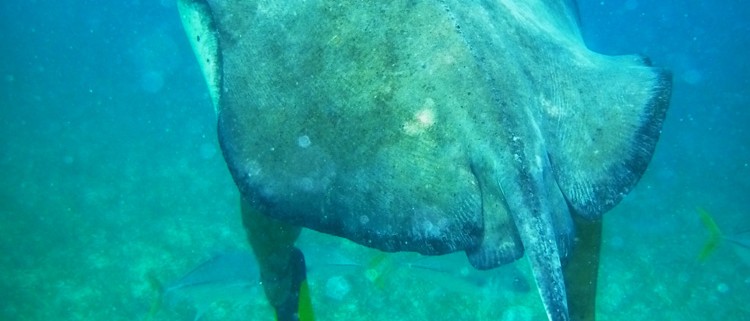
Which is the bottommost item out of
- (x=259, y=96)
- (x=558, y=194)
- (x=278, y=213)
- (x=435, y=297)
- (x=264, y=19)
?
(x=435, y=297)

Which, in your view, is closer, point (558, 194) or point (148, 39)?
point (558, 194)

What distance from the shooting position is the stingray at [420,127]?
2.02 meters

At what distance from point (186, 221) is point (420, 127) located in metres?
10.4

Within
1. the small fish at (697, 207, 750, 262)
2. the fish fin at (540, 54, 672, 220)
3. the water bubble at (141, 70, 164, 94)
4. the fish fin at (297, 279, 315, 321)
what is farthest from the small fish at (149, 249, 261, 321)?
the water bubble at (141, 70, 164, 94)

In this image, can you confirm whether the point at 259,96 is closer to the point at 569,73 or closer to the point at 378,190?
→ the point at 378,190

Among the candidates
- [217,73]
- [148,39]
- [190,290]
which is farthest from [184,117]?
[148,39]

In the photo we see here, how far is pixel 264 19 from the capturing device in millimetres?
2369

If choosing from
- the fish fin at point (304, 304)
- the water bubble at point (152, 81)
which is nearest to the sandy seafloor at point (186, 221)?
the water bubble at point (152, 81)

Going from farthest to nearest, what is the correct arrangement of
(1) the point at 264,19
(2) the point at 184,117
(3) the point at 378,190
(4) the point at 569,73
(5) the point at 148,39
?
(5) the point at 148,39 < (2) the point at 184,117 < (4) the point at 569,73 < (1) the point at 264,19 < (3) the point at 378,190

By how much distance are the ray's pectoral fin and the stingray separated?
0.81m

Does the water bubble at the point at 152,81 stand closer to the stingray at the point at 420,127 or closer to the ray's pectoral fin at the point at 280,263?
Answer: the ray's pectoral fin at the point at 280,263

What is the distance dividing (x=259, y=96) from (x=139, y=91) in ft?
71.3

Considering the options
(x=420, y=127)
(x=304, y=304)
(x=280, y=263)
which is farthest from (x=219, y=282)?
(x=420, y=127)

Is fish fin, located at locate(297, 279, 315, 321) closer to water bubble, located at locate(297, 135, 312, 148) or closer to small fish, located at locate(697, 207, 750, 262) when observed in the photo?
water bubble, located at locate(297, 135, 312, 148)
